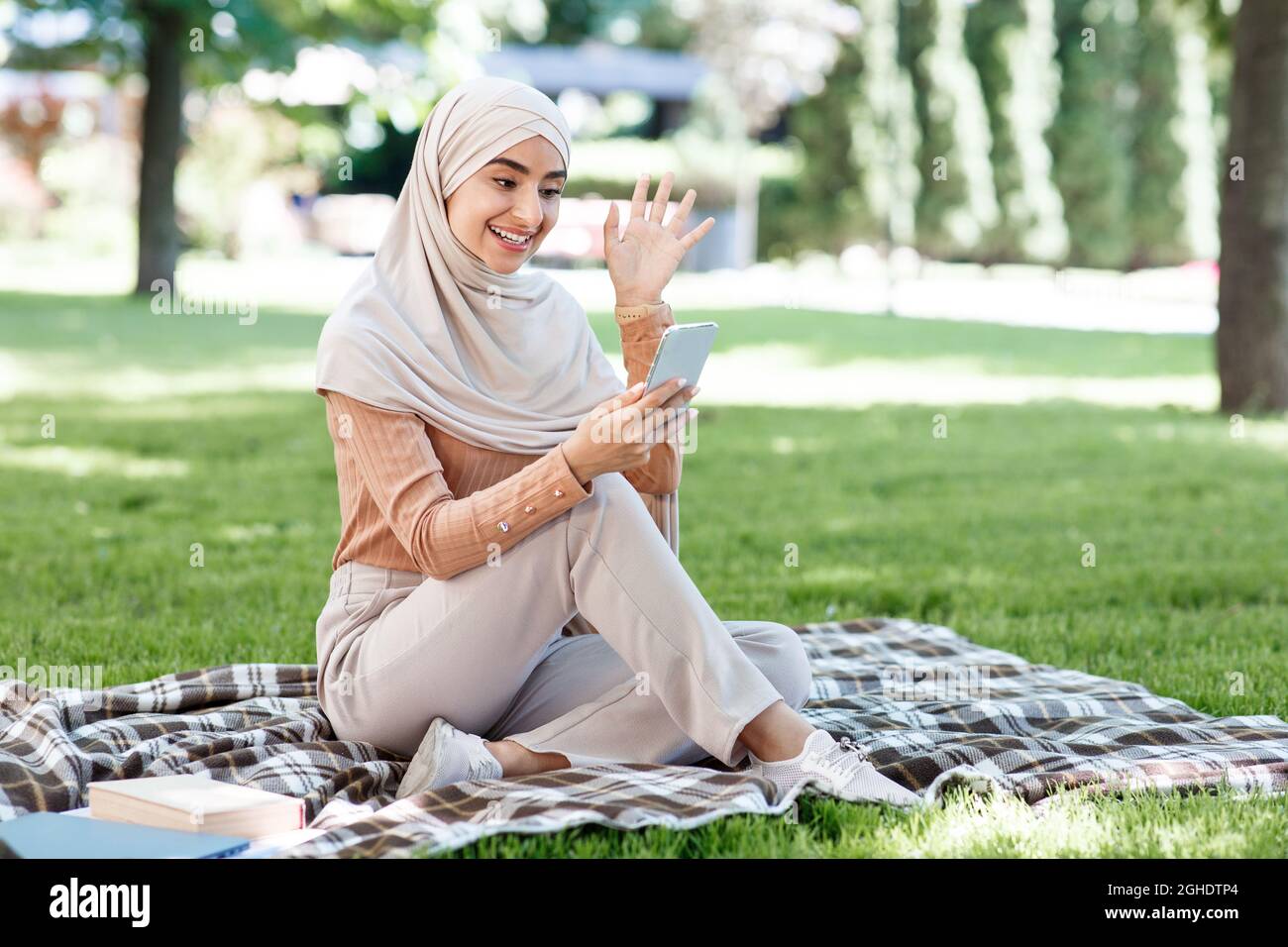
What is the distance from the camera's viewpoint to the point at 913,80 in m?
27.2

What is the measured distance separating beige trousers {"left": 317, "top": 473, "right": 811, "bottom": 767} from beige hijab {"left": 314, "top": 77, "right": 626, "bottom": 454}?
410 millimetres

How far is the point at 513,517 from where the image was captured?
3006 mm

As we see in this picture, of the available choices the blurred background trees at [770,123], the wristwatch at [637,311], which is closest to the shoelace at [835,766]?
the wristwatch at [637,311]

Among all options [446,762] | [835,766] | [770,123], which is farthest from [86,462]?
[770,123]

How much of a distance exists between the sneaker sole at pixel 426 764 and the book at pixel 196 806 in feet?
0.90

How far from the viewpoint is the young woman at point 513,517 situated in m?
3.04

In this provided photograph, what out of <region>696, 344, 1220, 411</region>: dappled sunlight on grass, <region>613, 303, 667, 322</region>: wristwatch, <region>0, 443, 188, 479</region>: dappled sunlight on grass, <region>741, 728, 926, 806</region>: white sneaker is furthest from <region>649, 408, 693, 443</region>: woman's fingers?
<region>696, 344, 1220, 411</region>: dappled sunlight on grass

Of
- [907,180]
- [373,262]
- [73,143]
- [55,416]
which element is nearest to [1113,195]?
[907,180]

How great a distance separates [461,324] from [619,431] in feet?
2.13

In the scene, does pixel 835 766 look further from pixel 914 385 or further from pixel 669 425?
pixel 914 385

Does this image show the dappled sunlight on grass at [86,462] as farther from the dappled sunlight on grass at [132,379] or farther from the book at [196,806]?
the book at [196,806]

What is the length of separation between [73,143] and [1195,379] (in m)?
23.7
